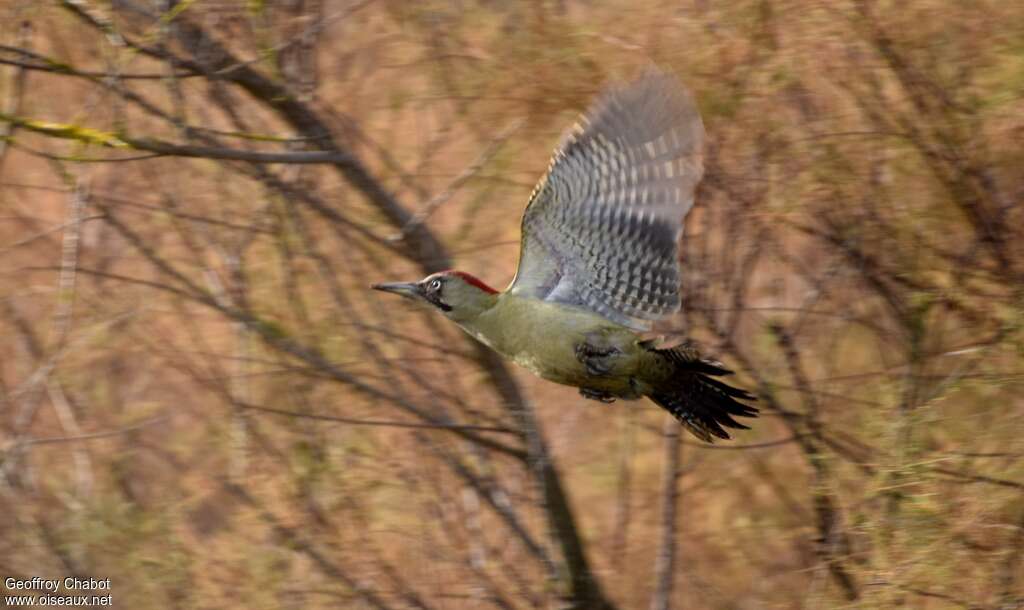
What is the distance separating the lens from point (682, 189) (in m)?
4.66

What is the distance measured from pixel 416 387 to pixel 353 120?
1.32 m

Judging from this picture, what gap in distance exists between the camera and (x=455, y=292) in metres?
4.79

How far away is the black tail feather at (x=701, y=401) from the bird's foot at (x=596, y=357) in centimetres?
25

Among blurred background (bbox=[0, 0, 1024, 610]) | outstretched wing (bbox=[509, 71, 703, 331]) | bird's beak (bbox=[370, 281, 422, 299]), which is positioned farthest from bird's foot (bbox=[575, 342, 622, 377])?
blurred background (bbox=[0, 0, 1024, 610])

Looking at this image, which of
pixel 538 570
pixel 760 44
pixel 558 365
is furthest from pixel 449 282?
pixel 538 570

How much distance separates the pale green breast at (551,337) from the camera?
184 inches

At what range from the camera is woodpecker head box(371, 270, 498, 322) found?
15.7 feet

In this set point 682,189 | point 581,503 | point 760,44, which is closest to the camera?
point 682,189

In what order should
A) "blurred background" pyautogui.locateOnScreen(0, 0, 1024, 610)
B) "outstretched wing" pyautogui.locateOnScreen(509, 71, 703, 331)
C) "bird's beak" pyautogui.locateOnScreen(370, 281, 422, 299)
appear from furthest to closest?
"blurred background" pyautogui.locateOnScreen(0, 0, 1024, 610), "bird's beak" pyautogui.locateOnScreen(370, 281, 422, 299), "outstretched wing" pyautogui.locateOnScreen(509, 71, 703, 331)

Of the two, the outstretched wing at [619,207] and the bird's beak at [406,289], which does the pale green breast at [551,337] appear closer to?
the outstretched wing at [619,207]

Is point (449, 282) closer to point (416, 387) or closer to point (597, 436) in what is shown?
point (416, 387)

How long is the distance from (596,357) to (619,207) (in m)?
0.53

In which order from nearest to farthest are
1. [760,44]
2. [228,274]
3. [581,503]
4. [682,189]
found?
[682,189]
[760,44]
[228,274]
[581,503]

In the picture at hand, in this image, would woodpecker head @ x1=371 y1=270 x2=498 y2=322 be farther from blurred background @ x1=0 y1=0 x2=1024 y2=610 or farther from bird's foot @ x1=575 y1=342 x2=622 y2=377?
blurred background @ x1=0 y1=0 x2=1024 y2=610
